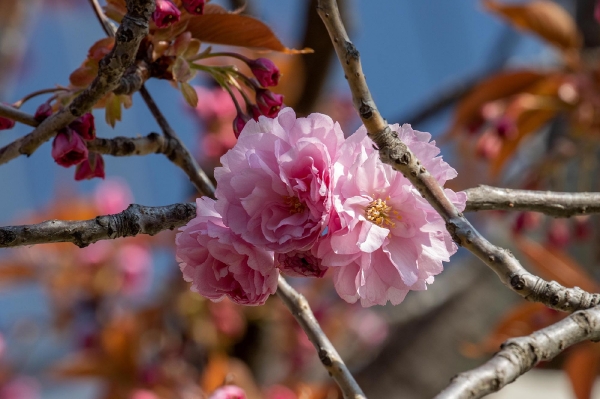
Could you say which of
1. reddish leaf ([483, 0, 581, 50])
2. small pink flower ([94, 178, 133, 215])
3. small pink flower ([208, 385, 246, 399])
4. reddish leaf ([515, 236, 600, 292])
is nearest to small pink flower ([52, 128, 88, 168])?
small pink flower ([208, 385, 246, 399])

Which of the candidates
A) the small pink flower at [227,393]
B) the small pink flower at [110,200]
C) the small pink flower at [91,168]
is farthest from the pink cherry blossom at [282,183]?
the small pink flower at [110,200]

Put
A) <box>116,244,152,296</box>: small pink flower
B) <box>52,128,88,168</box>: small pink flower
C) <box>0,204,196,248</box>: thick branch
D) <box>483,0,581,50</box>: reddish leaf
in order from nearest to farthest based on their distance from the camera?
<box>0,204,196,248</box>: thick branch < <box>52,128,88,168</box>: small pink flower < <box>483,0,581,50</box>: reddish leaf < <box>116,244,152,296</box>: small pink flower

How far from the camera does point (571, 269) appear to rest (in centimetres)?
122

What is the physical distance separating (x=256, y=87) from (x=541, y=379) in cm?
251

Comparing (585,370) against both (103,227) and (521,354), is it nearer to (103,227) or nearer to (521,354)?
(521,354)

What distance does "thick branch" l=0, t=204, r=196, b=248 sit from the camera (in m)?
0.42

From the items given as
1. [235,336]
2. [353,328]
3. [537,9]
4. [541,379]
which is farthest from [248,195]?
[541,379]

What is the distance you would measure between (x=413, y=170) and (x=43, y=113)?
35 centimetres

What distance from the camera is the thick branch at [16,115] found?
0.53 meters

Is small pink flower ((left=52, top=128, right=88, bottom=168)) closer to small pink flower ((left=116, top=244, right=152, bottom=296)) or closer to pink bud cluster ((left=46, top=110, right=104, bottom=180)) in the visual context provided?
pink bud cluster ((left=46, top=110, right=104, bottom=180))

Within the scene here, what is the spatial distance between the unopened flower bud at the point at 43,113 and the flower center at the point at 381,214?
32 cm

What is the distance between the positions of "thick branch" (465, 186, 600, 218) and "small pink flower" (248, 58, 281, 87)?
0.22 meters

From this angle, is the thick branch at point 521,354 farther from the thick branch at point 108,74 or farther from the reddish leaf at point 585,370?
the reddish leaf at point 585,370

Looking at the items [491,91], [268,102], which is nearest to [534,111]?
[491,91]
